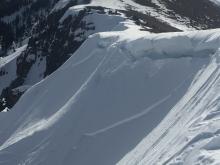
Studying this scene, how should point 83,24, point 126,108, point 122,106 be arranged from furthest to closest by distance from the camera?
point 83,24 < point 122,106 < point 126,108

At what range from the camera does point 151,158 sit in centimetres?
1678

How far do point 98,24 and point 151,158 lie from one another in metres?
38.8

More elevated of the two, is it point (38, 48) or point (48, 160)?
point (48, 160)

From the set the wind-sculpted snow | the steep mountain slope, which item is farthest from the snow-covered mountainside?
the steep mountain slope

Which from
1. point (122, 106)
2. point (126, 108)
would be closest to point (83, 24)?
point (122, 106)

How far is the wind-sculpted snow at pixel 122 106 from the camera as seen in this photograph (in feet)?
59.1

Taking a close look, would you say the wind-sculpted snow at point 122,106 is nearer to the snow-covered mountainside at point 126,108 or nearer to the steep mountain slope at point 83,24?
the snow-covered mountainside at point 126,108

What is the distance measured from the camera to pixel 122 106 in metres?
23.5

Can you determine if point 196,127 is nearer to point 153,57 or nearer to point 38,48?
point 153,57

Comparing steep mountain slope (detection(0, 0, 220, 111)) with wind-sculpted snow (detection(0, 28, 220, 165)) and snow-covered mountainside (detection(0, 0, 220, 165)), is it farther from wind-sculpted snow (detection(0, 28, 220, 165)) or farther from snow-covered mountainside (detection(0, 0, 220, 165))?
snow-covered mountainside (detection(0, 0, 220, 165))

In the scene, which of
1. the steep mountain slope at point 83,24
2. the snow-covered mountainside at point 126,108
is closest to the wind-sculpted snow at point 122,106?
the snow-covered mountainside at point 126,108

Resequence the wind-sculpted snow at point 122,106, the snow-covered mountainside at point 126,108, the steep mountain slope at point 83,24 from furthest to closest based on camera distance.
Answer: the steep mountain slope at point 83,24 → the wind-sculpted snow at point 122,106 → the snow-covered mountainside at point 126,108

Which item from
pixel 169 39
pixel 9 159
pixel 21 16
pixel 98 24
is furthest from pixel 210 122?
pixel 21 16

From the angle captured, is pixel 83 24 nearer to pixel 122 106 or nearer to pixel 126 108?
pixel 122 106
